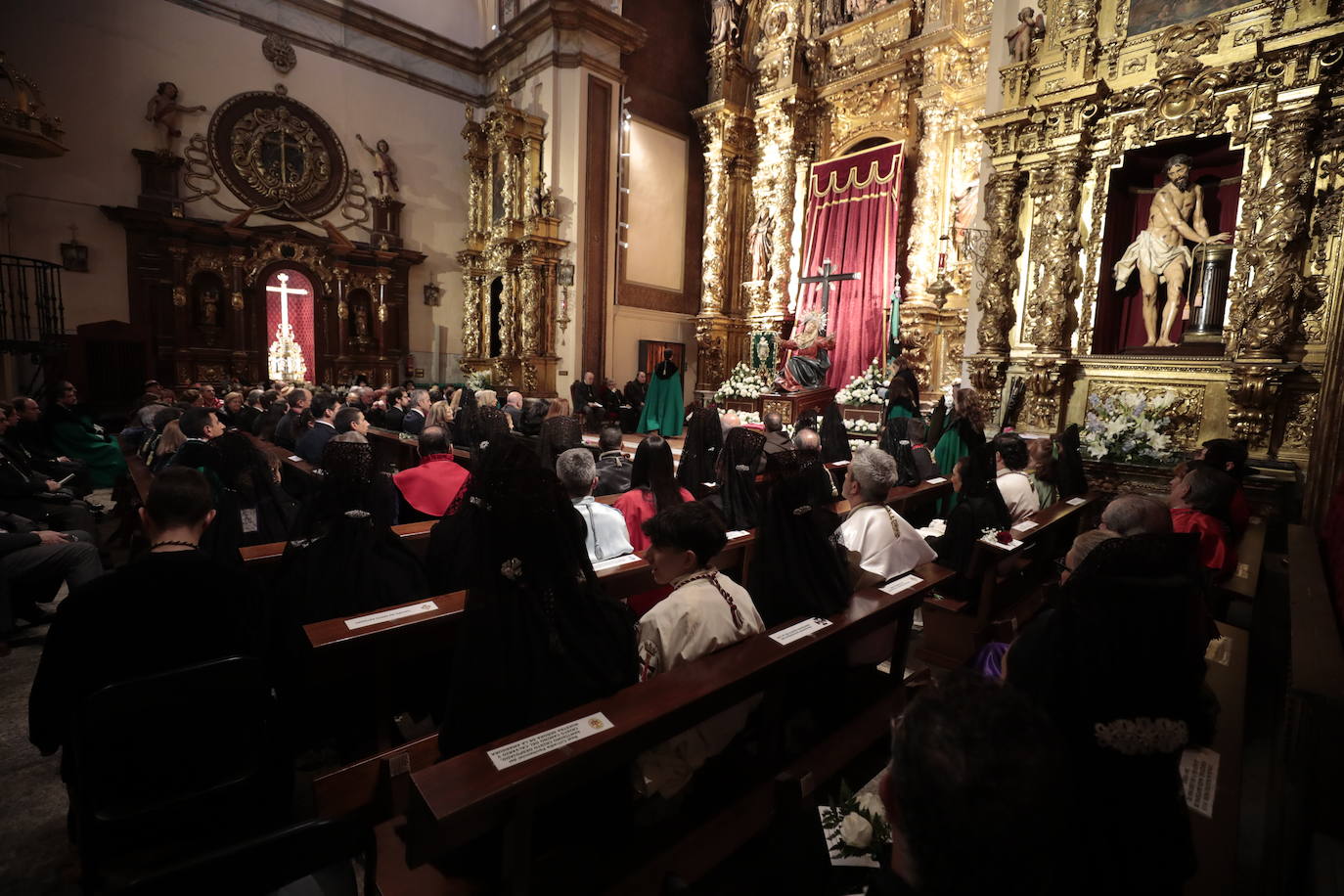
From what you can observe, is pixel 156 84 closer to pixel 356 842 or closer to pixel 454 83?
pixel 454 83

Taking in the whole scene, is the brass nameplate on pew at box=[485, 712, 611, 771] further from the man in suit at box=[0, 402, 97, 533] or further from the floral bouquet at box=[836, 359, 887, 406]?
the floral bouquet at box=[836, 359, 887, 406]

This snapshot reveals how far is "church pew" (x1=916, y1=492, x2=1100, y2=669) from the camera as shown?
372cm

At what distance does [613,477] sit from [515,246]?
36.2 feet

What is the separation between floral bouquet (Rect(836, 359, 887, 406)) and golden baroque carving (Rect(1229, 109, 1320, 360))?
4.80m

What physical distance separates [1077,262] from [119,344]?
16.7 metres

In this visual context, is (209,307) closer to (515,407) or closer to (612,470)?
(515,407)

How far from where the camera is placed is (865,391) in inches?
434

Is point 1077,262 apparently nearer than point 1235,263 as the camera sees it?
No

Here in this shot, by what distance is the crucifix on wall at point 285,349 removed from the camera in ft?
48.2

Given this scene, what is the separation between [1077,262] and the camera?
26.2 ft

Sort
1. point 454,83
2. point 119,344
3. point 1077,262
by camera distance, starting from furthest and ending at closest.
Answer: point 454,83, point 119,344, point 1077,262

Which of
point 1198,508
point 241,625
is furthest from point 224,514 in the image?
point 1198,508

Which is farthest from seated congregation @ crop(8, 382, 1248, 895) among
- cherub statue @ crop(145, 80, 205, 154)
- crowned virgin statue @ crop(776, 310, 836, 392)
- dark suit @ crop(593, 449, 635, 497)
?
cherub statue @ crop(145, 80, 205, 154)

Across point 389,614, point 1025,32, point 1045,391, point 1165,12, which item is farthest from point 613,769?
point 1165,12
